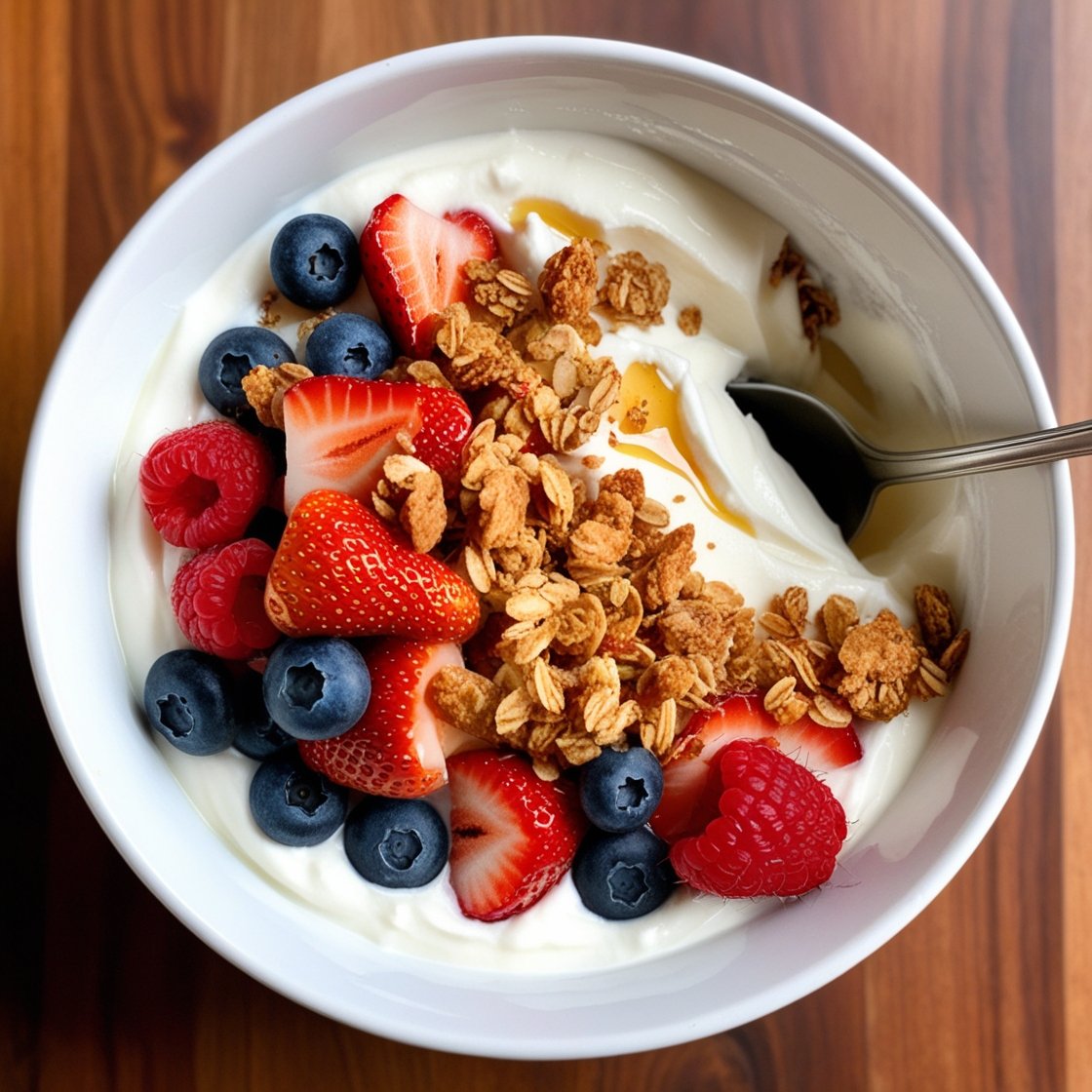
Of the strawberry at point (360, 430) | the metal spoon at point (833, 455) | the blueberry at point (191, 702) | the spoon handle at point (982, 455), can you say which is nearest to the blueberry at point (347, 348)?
the strawberry at point (360, 430)

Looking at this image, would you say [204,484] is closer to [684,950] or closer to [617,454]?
[617,454]

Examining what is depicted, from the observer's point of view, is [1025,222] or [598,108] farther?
[1025,222]

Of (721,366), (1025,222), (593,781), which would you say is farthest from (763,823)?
(1025,222)

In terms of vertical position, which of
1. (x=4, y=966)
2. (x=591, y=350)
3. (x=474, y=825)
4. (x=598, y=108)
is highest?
(x=598, y=108)

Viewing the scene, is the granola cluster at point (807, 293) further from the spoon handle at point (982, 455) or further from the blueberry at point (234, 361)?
the blueberry at point (234, 361)

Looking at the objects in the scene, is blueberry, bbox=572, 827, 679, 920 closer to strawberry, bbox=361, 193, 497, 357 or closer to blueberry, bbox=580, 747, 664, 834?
blueberry, bbox=580, 747, 664, 834

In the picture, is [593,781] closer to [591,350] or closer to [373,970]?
[373,970]
